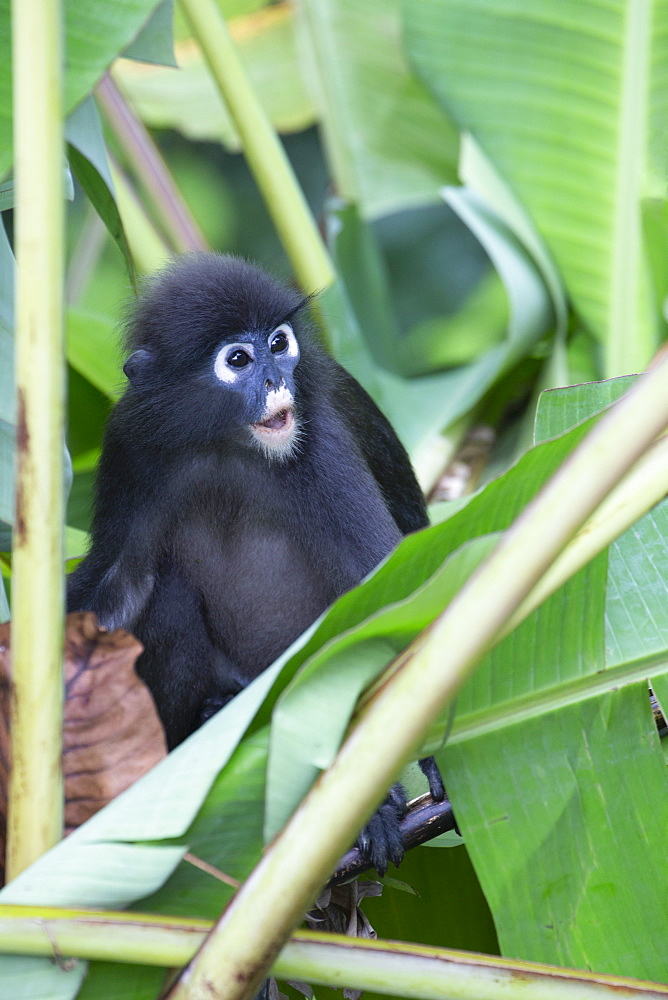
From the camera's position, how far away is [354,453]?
6.51 feet

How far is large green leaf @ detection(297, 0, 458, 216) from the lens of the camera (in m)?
3.65

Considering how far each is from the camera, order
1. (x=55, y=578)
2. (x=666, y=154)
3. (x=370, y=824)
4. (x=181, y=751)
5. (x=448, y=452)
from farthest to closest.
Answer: (x=448, y=452) → (x=666, y=154) → (x=370, y=824) → (x=181, y=751) → (x=55, y=578)

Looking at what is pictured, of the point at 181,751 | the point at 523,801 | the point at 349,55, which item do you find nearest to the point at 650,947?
the point at 523,801

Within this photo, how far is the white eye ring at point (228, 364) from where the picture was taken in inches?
75.3

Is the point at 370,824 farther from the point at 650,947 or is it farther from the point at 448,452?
the point at 448,452

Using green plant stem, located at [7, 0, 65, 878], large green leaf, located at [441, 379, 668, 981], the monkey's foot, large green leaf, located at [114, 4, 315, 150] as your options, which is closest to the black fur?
the monkey's foot

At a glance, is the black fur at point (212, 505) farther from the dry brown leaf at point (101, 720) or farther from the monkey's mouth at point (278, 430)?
the dry brown leaf at point (101, 720)

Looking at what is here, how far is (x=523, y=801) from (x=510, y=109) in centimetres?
236

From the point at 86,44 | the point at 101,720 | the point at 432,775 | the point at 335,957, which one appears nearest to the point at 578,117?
the point at 86,44

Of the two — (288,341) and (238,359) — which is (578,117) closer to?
(288,341)

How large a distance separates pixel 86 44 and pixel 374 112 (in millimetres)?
2458

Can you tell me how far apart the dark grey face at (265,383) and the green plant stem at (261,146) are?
692mm

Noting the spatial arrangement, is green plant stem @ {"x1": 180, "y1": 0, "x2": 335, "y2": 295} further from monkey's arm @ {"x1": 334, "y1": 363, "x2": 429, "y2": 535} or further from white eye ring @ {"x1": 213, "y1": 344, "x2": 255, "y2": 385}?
white eye ring @ {"x1": 213, "y1": 344, "x2": 255, "y2": 385}

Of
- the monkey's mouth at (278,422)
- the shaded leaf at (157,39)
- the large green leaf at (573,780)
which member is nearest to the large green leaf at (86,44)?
the shaded leaf at (157,39)
